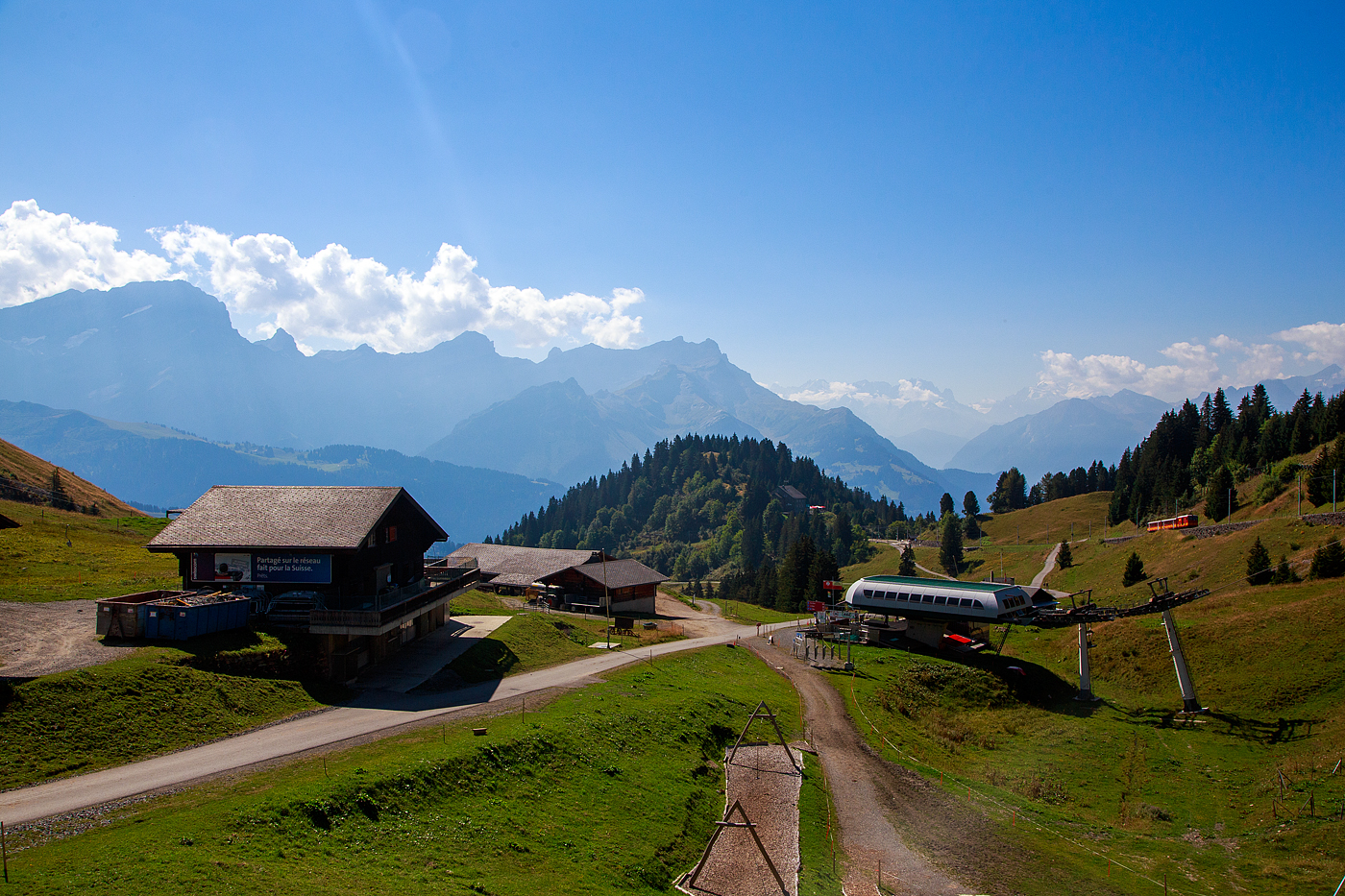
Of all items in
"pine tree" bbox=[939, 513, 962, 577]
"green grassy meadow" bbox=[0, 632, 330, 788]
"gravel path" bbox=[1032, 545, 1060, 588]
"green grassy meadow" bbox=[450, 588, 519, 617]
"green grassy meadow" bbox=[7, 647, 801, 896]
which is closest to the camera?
"green grassy meadow" bbox=[7, 647, 801, 896]

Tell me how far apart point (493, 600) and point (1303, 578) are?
7172 cm

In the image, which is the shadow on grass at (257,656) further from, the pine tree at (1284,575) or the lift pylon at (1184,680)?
the pine tree at (1284,575)

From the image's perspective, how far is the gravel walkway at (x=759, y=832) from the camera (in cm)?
2075

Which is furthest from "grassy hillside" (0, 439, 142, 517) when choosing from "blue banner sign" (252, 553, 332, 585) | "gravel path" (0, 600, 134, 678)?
"blue banner sign" (252, 553, 332, 585)

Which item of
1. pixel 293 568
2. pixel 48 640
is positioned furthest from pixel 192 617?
pixel 293 568

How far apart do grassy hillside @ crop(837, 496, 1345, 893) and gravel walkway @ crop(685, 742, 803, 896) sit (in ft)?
24.8

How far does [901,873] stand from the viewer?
2322 centimetres

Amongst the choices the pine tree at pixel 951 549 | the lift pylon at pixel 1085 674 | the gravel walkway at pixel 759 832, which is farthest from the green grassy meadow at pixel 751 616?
the pine tree at pixel 951 549

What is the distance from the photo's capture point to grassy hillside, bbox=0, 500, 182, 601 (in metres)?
42.5

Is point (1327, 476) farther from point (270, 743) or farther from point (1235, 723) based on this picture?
point (270, 743)

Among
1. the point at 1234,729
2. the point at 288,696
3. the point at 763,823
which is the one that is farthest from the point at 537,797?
the point at 1234,729

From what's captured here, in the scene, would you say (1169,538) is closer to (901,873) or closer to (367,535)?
(901,873)

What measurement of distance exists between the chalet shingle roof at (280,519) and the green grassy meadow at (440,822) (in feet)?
56.1

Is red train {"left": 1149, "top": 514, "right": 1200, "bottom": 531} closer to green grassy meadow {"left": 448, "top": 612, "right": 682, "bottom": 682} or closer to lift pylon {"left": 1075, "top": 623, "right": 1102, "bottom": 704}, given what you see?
lift pylon {"left": 1075, "top": 623, "right": 1102, "bottom": 704}
